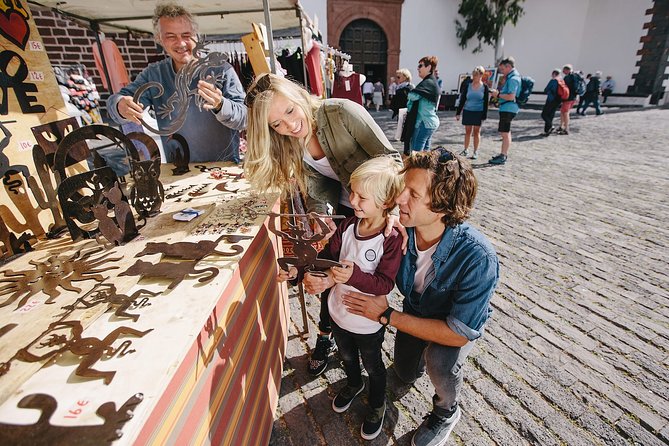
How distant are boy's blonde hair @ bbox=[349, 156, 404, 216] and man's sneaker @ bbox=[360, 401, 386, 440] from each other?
1.23m

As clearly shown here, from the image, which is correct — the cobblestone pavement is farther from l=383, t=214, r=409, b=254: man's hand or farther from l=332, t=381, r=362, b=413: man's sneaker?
l=383, t=214, r=409, b=254: man's hand

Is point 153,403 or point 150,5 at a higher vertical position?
point 150,5

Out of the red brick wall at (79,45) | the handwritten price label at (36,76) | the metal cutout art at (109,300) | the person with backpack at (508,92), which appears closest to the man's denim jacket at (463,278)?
the metal cutout art at (109,300)

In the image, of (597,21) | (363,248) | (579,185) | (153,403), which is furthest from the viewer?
(597,21)

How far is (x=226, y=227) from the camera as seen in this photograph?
1.72 m

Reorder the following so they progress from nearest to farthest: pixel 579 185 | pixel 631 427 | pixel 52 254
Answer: pixel 52 254
pixel 631 427
pixel 579 185

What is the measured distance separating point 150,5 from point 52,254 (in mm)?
3413

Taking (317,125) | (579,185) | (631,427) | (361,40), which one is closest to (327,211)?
(317,125)

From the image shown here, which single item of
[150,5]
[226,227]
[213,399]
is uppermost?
[150,5]

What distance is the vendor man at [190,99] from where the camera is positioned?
214 centimetres

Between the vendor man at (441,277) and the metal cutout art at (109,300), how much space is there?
0.99 metres

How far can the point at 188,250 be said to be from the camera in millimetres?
1472

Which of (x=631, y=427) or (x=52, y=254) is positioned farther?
(x=631, y=427)

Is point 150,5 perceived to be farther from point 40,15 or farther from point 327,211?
point 327,211
